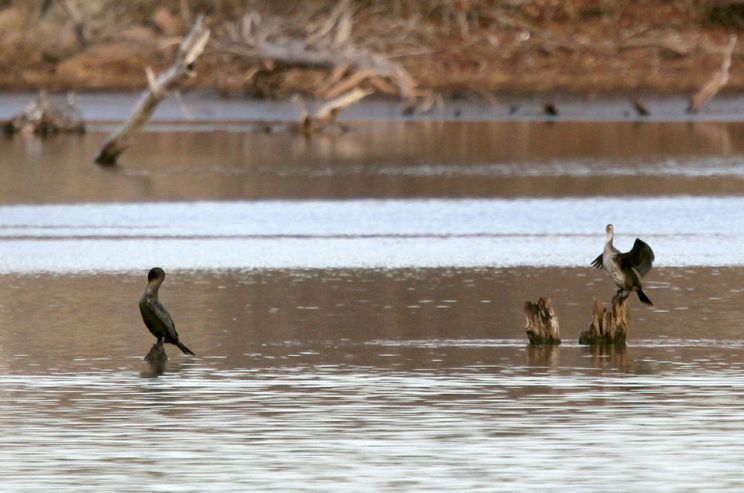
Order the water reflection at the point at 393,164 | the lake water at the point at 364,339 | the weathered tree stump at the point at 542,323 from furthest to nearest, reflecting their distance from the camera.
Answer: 1. the water reflection at the point at 393,164
2. the weathered tree stump at the point at 542,323
3. the lake water at the point at 364,339

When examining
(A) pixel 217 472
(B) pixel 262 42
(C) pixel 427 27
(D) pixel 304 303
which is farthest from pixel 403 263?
(C) pixel 427 27

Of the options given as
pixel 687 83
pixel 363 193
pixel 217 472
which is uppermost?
pixel 687 83

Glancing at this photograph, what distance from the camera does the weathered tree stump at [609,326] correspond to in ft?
41.7

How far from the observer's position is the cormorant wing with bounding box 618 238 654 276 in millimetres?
12805

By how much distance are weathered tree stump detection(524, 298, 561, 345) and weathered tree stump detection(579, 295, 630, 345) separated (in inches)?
8.3

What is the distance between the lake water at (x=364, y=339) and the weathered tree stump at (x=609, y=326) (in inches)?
5.9

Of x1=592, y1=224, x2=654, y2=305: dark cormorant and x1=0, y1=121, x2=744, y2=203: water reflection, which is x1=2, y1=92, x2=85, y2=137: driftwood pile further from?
x1=592, y1=224, x2=654, y2=305: dark cormorant

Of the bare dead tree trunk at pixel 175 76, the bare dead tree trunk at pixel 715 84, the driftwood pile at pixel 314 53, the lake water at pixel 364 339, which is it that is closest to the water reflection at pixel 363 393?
the lake water at pixel 364 339

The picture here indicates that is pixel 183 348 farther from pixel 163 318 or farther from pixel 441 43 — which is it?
pixel 441 43

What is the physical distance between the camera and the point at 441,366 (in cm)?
1198

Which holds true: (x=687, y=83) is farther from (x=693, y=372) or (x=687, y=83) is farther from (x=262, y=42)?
(x=693, y=372)

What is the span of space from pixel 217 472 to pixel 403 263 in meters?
9.41

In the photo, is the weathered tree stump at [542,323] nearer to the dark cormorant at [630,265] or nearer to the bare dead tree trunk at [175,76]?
the dark cormorant at [630,265]

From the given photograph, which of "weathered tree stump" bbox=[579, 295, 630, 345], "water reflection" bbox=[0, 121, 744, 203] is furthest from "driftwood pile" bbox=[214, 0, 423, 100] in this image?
"weathered tree stump" bbox=[579, 295, 630, 345]
